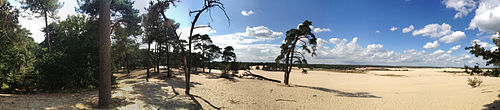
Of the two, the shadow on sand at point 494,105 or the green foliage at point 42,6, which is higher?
the green foliage at point 42,6

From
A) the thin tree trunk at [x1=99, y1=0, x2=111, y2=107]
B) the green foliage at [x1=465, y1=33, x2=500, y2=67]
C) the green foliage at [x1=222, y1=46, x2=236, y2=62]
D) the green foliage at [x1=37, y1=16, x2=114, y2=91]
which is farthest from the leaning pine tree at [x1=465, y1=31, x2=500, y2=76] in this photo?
the green foliage at [x1=222, y1=46, x2=236, y2=62]

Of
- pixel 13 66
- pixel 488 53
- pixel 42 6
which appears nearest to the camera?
pixel 488 53

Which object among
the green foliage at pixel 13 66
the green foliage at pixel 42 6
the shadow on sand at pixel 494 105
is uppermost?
the green foliage at pixel 42 6

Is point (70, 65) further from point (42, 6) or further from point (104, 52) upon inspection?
point (42, 6)

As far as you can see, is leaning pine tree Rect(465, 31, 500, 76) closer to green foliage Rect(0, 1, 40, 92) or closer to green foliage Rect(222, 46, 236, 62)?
green foliage Rect(0, 1, 40, 92)

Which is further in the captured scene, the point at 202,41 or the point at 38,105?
the point at 202,41

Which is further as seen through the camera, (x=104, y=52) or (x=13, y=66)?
(x=13, y=66)

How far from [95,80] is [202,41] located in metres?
21.4

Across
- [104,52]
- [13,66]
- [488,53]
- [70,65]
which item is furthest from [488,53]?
[13,66]

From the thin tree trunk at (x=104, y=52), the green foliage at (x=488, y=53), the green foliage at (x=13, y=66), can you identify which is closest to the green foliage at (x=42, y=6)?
the green foliage at (x=13, y=66)

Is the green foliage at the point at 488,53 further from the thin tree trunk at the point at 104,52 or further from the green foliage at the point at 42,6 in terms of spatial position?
the green foliage at the point at 42,6

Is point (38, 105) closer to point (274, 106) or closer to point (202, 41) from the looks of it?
point (274, 106)

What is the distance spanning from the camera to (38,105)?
6.87 metres

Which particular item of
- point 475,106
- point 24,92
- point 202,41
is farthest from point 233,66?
point 475,106
